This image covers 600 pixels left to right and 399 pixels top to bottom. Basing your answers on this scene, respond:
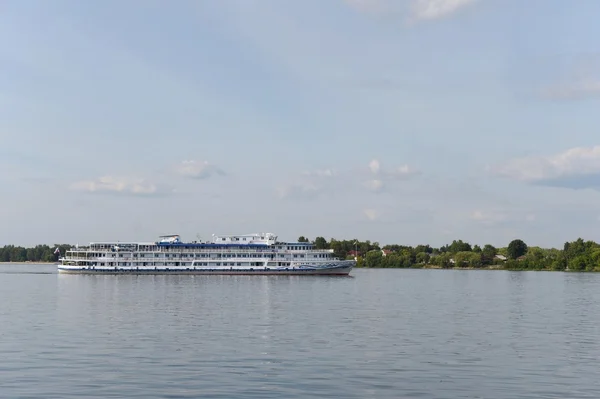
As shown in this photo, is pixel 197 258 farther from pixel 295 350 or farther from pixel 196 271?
pixel 295 350

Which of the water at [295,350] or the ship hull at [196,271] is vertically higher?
the ship hull at [196,271]

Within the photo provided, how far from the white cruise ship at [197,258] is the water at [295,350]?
225ft

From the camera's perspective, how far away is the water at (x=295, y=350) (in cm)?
3014

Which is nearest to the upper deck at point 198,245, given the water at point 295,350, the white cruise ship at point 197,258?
the white cruise ship at point 197,258

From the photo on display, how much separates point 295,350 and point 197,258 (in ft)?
340

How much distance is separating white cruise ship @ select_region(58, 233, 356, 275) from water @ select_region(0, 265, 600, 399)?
68.6 m

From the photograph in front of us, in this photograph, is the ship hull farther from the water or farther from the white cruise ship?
the water

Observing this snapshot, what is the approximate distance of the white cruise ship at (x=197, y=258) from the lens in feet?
461

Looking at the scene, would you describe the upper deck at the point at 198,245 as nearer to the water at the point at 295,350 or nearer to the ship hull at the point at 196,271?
the ship hull at the point at 196,271

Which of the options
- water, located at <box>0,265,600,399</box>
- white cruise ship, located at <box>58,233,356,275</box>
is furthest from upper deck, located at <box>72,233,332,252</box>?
water, located at <box>0,265,600,399</box>

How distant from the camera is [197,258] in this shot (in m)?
142

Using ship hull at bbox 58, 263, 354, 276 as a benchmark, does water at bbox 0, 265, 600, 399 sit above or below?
below

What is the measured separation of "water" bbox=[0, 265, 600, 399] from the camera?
98.9 feet

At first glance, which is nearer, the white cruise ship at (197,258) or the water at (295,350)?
the water at (295,350)
